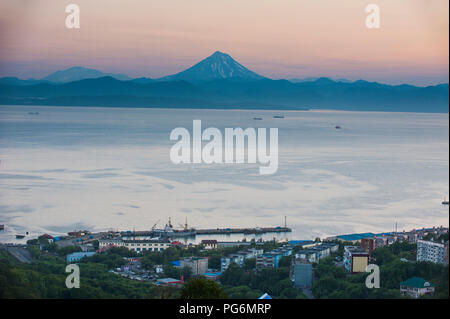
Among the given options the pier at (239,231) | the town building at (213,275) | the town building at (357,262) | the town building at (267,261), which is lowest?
the pier at (239,231)

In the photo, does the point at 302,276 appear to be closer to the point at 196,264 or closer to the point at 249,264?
the point at 249,264

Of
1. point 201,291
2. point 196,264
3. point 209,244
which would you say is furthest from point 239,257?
point 201,291

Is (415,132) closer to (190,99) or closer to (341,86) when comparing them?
(341,86)

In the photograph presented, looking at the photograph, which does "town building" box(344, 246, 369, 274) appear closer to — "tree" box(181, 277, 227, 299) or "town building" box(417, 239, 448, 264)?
"town building" box(417, 239, 448, 264)

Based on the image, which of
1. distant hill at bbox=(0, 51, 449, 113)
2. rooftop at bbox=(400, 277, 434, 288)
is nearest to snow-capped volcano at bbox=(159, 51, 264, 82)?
distant hill at bbox=(0, 51, 449, 113)

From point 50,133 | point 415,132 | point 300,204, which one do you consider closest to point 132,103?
point 50,133

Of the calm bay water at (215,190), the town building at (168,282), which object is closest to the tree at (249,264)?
the town building at (168,282)

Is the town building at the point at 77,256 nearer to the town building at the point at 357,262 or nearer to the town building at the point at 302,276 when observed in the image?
the town building at the point at 302,276

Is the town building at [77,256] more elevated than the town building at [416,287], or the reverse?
the town building at [416,287]
